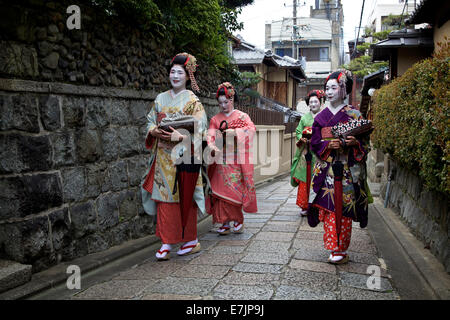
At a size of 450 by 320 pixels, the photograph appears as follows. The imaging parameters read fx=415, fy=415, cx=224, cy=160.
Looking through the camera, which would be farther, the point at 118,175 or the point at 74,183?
the point at 118,175

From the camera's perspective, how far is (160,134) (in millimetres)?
4973

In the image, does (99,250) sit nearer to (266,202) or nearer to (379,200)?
(266,202)

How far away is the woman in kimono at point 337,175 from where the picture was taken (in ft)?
15.2

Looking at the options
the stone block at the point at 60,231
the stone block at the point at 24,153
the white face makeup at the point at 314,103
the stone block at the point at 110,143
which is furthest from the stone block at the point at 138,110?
the white face makeup at the point at 314,103

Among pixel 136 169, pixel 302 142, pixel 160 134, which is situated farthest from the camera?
pixel 302 142

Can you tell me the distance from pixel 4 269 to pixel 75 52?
99.7 inches

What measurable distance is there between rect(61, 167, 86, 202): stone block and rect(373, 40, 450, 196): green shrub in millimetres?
3832

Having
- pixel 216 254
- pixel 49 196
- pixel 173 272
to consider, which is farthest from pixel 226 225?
pixel 49 196

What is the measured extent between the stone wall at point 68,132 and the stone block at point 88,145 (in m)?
0.01

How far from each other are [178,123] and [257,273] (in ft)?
6.49

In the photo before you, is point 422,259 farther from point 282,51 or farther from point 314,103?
point 282,51

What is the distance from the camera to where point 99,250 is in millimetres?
5109

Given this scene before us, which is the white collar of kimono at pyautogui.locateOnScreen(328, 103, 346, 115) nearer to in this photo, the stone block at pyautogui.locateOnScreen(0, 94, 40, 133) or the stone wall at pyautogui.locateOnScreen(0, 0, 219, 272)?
the stone wall at pyautogui.locateOnScreen(0, 0, 219, 272)

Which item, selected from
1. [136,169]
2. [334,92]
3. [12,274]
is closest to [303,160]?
[334,92]
